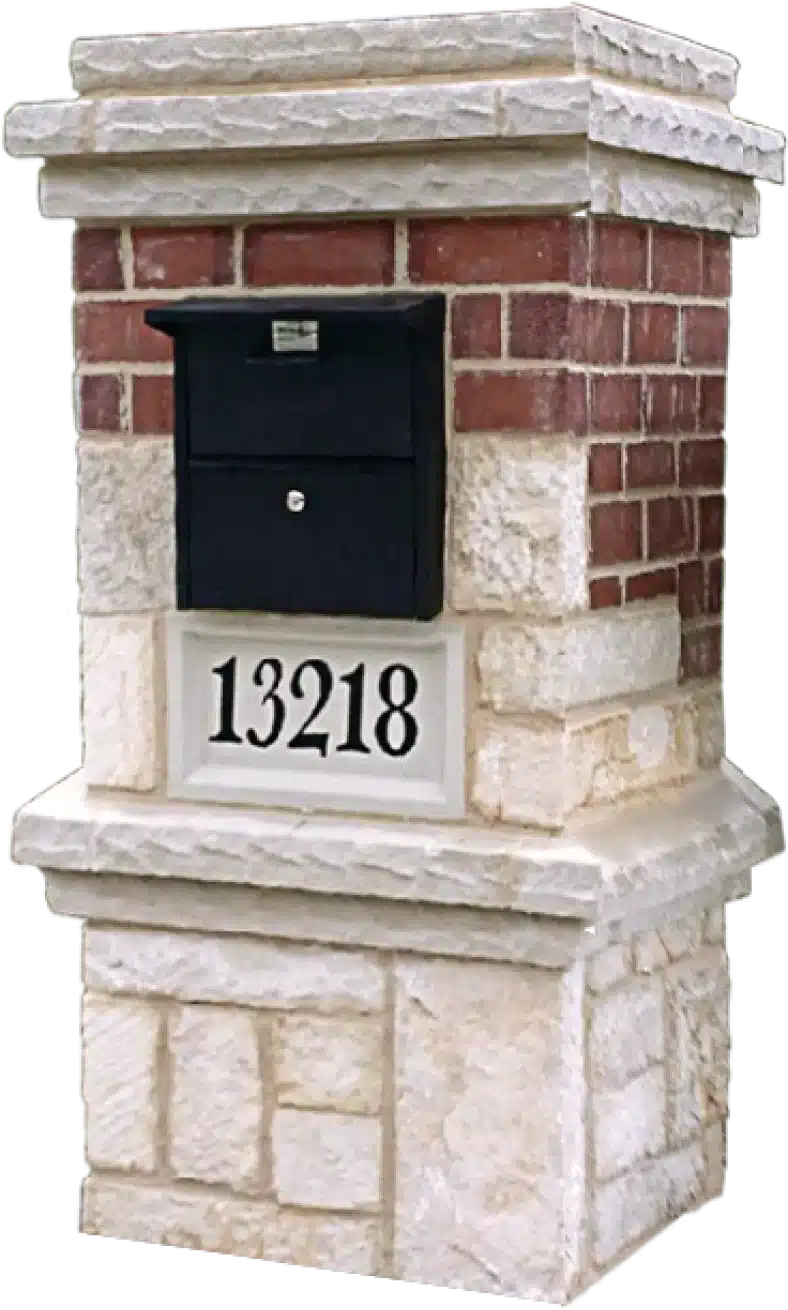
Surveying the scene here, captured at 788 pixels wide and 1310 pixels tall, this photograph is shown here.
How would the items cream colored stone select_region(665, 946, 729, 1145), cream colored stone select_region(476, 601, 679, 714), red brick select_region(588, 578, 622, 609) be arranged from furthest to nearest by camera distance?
cream colored stone select_region(665, 946, 729, 1145)
red brick select_region(588, 578, 622, 609)
cream colored stone select_region(476, 601, 679, 714)

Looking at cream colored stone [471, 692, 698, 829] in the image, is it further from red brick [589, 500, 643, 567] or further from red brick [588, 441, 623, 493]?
red brick [588, 441, 623, 493]

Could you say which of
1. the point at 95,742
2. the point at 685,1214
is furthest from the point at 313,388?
the point at 685,1214

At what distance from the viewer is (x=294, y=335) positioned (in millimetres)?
5152

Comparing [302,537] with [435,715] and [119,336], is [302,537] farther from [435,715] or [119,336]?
[119,336]

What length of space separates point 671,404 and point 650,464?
0.50 feet

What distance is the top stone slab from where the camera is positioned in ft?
16.5

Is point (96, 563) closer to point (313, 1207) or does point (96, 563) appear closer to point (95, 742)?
point (95, 742)

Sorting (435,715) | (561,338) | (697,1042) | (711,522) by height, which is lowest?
(697,1042)

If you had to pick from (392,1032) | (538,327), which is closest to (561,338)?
(538,327)

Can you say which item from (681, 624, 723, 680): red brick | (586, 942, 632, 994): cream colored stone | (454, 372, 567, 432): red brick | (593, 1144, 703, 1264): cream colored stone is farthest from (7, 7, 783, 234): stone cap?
(593, 1144, 703, 1264): cream colored stone

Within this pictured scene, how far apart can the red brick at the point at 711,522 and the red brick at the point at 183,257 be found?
1.02 m

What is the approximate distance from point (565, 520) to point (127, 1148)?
1.39 meters

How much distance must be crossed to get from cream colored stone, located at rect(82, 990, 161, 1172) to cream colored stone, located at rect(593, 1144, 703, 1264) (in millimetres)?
805

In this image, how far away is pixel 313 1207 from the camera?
536 centimetres
